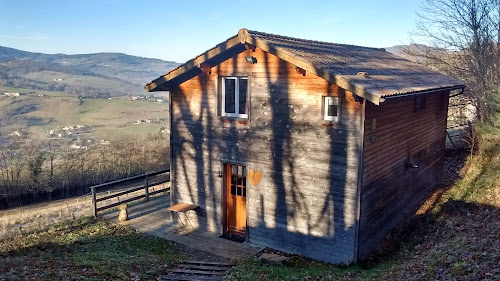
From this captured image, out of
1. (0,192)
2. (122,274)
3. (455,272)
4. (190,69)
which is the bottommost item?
(0,192)

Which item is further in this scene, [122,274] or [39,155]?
[39,155]

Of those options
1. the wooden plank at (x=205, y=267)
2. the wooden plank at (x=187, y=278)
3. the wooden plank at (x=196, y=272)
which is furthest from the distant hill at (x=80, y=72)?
the wooden plank at (x=187, y=278)

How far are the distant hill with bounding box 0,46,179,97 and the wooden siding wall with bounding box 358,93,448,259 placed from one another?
65480 mm

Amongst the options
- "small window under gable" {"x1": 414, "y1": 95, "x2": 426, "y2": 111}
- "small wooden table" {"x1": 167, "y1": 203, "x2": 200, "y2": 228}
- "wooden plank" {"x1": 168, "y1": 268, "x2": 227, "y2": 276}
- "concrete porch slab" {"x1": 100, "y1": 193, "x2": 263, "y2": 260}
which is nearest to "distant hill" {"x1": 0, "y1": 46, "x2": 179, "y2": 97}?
"concrete porch slab" {"x1": 100, "y1": 193, "x2": 263, "y2": 260}

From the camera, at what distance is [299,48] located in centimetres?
1062

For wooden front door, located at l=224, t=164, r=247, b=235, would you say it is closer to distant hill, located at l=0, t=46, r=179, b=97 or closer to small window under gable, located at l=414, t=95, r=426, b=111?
small window under gable, located at l=414, t=95, r=426, b=111

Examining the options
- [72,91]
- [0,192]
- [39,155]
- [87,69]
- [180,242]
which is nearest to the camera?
[180,242]

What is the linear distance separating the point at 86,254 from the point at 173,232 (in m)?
2.97

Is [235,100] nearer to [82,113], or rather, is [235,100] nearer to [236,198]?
[236,198]

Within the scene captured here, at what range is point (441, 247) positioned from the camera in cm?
922

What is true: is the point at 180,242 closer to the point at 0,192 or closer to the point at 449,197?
the point at 449,197

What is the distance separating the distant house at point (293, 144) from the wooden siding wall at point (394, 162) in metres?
0.06

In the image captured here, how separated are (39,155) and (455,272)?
72.0 ft

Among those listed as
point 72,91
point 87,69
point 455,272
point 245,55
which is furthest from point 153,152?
point 87,69
